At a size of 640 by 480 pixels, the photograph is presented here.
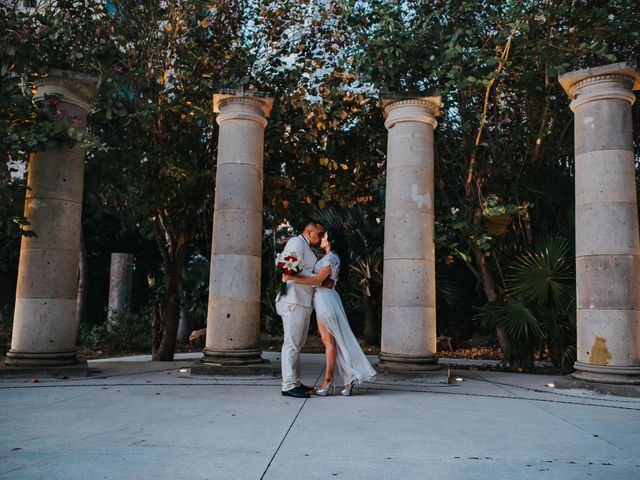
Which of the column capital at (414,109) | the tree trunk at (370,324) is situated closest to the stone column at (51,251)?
the column capital at (414,109)

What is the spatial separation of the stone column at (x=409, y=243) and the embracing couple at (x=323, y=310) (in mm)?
1591

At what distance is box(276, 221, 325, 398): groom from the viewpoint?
6672 mm

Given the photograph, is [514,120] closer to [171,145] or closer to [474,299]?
[474,299]

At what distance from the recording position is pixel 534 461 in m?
3.89

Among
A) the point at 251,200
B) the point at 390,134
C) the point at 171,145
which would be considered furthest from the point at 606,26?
the point at 171,145

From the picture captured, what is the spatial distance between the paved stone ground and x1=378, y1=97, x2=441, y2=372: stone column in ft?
3.20

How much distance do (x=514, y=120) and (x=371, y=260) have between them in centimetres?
582

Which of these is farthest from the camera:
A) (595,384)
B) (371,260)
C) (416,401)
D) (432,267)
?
(371,260)

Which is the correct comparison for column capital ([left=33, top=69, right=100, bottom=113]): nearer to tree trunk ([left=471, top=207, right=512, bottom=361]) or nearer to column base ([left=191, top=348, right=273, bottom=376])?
column base ([left=191, top=348, right=273, bottom=376])

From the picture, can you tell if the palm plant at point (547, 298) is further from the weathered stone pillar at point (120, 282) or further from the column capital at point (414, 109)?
the weathered stone pillar at point (120, 282)

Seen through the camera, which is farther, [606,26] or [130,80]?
[130,80]

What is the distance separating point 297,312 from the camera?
6887mm

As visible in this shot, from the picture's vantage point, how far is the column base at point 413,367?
321 inches

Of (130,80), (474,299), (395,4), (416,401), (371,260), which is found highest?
(395,4)
